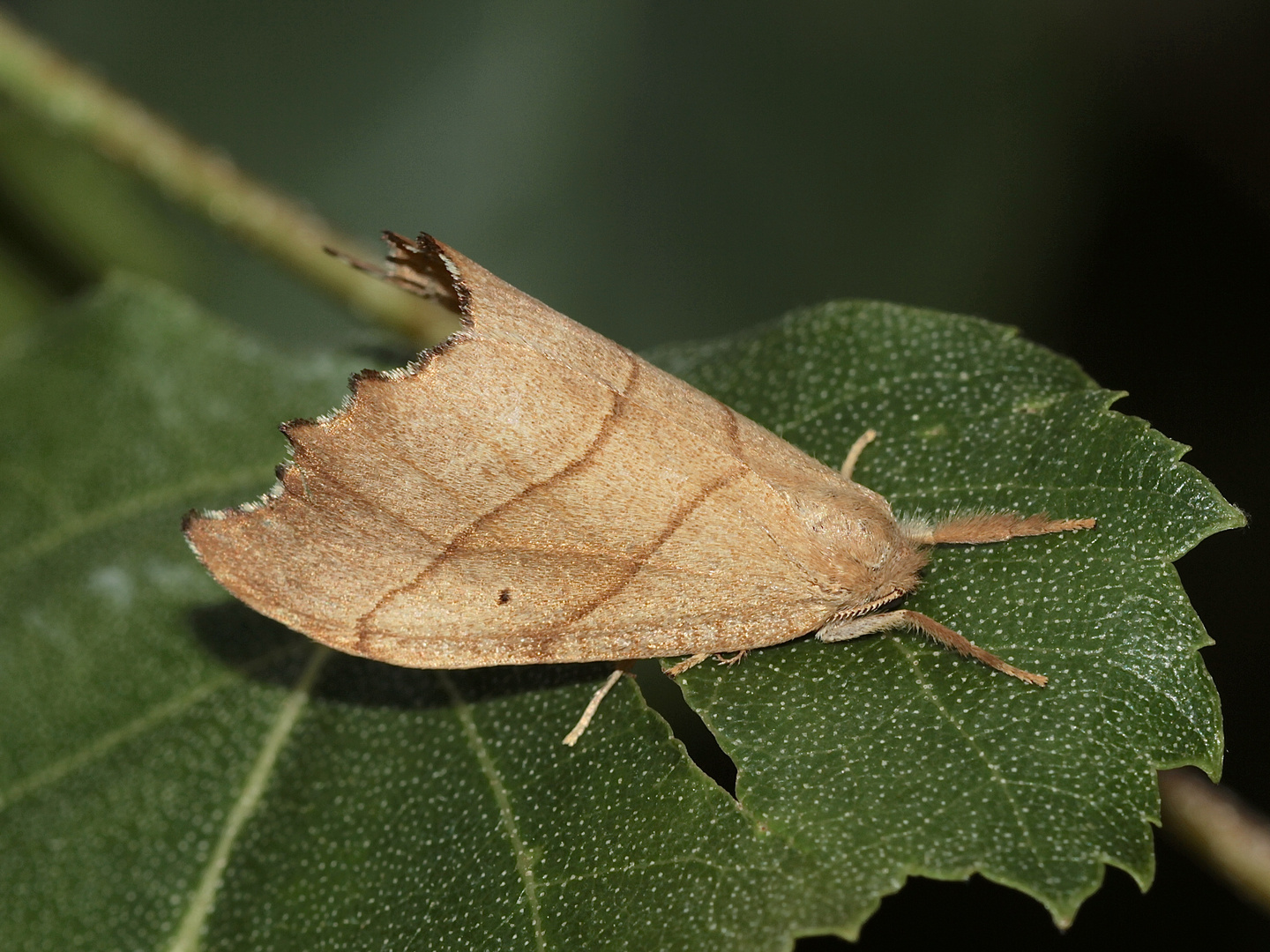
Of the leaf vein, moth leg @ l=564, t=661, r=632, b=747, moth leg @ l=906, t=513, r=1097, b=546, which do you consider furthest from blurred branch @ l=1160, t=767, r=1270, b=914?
the leaf vein

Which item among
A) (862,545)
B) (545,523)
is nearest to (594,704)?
(545,523)

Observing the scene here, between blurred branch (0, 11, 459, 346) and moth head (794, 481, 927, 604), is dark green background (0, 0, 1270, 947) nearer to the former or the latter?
blurred branch (0, 11, 459, 346)

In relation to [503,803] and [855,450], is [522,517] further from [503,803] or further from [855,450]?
[855,450]

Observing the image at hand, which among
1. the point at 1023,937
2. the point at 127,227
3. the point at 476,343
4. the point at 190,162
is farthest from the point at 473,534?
the point at 127,227

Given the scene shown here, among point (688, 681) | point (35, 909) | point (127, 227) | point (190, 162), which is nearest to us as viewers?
point (688, 681)

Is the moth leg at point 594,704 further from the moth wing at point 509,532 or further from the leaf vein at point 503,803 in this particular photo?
the leaf vein at point 503,803

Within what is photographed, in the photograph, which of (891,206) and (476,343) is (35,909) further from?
(891,206)
